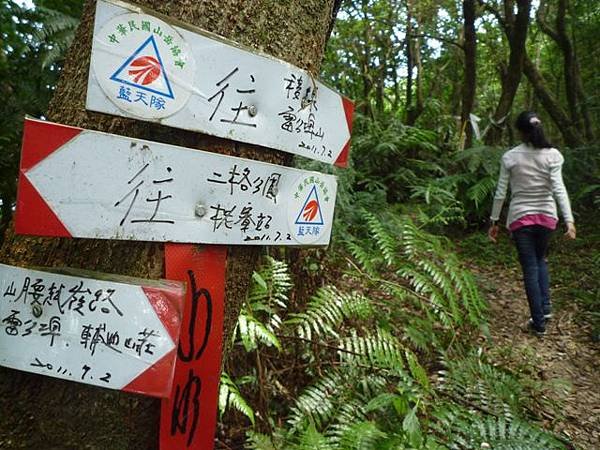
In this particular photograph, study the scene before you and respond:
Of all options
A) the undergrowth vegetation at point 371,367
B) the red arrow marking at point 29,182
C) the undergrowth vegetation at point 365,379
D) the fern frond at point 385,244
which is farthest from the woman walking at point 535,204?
the red arrow marking at point 29,182

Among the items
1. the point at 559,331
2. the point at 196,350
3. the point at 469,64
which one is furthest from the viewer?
the point at 469,64

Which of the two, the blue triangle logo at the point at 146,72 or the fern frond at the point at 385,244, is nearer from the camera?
the blue triangle logo at the point at 146,72

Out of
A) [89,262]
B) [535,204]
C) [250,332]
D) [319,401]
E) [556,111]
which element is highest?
[556,111]

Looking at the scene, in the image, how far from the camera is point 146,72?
0.90 m

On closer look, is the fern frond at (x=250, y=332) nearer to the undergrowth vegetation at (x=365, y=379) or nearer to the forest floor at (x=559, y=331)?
the undergrowth vegetation at (x=365, y=379)

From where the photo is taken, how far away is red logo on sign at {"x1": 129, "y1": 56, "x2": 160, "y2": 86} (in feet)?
2.93

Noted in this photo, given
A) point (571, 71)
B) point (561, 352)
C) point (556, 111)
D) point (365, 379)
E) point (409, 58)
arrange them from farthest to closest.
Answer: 1. point (409, 58)
2. point (571, 71)
3. point (556, 111)
4. point (561, 352)
5. point (365, 379)

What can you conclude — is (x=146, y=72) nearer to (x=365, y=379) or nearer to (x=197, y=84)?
(x=197, y=84)

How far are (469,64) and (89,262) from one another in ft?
23.2

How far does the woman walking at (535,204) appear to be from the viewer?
3.33m

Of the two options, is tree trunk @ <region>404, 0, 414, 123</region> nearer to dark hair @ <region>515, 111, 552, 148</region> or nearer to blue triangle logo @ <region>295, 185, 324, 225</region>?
dark hair @ <region>515, 111, 552, 148</region>

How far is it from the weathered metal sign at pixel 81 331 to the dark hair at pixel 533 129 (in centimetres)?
336

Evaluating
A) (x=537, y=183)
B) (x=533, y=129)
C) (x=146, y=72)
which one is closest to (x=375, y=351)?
(x=146, y=72)

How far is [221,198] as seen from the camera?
1035mm
